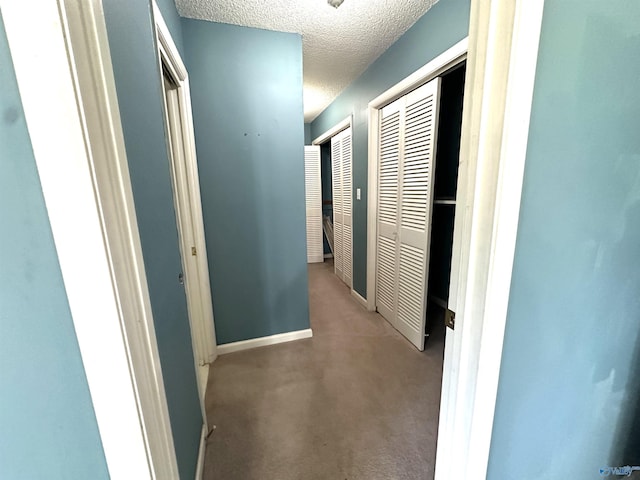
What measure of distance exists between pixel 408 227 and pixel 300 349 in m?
1.39

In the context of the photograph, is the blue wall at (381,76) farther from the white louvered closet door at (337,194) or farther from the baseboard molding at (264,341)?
the baseboard molding at (264,341)

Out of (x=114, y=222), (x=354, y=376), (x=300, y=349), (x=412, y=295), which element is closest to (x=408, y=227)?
(x=412, y=295)

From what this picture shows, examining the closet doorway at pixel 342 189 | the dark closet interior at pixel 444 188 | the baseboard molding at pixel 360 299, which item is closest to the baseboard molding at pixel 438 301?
the dark closet interior at pixel 444 188

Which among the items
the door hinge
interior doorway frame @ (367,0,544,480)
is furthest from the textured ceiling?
the door hinge

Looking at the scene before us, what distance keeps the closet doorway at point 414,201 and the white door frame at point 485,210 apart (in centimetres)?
127

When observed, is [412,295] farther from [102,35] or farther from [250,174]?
[102,35]

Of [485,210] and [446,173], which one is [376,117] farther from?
[485,210]

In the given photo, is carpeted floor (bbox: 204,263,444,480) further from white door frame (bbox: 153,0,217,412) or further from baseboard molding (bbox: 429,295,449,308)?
baseboard molding (bbox: 429,295,449,308)

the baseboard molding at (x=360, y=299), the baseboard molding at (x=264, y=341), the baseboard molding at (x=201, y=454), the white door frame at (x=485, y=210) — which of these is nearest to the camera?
the white door frame at (x=485, y=210)

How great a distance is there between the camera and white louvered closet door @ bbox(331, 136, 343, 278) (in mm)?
3461

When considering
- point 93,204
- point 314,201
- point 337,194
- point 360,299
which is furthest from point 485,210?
point 314,201

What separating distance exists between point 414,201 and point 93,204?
2020mm

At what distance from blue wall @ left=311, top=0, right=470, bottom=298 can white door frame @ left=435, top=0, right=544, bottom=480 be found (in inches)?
47.9

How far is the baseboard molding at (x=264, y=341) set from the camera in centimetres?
216
